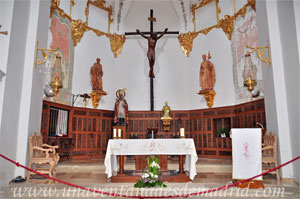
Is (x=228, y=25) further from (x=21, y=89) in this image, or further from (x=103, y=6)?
(x=21, y=89)

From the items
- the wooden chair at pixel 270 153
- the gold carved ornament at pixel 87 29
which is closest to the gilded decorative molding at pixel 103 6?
the gold carved ornament at pixel 87 29

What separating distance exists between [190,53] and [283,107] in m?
6.67

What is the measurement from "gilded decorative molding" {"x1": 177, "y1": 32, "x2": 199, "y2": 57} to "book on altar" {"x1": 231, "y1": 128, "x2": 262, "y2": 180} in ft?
25.7

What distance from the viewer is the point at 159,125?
11.2 meters

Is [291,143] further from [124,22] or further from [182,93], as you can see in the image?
[124,22]

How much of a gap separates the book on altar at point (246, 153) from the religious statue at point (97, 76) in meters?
7.37

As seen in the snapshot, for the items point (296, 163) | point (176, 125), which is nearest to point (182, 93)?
point (176, 125)

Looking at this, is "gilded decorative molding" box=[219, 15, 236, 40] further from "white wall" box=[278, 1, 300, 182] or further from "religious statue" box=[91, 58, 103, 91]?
"religious statue" box=[91, 58, 103, 91]

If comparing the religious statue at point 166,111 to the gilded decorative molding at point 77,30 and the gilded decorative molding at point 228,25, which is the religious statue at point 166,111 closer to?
the gilded decorative molding at point 228,25

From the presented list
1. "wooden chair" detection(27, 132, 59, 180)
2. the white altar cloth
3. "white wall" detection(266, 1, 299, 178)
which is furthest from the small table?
"white wall" detection(266, 1, 299, 178)

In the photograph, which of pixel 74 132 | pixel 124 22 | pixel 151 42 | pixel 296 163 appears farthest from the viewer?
pixel 124 22

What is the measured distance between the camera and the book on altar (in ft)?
14.4

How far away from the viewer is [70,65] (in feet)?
32.3

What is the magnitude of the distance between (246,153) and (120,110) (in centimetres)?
685
